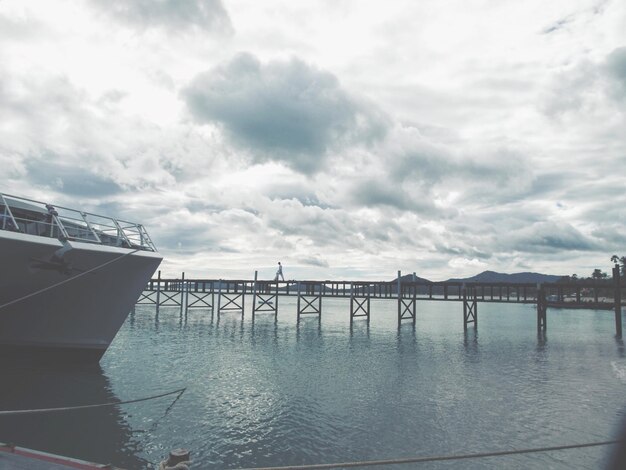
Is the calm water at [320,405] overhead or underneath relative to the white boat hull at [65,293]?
underneath

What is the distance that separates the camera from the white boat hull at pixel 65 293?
13.3 m

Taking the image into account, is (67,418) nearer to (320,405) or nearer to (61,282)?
(61,282)

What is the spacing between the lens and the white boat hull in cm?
1329

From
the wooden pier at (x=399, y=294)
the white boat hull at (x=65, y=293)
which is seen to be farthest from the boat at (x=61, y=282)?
the wooden pier at (x=399, y=294)

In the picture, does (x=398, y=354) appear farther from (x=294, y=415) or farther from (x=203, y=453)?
(x=203, y=453)

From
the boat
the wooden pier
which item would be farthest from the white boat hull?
the wooden pier

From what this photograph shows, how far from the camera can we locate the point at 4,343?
16188 millimetres

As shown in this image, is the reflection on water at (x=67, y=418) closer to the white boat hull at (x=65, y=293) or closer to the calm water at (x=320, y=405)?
the calm water at (x=320, y=405)

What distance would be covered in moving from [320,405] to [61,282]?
35.1 ft

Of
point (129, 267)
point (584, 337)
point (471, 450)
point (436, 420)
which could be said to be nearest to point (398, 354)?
point (436, 420)

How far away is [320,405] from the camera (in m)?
14.4

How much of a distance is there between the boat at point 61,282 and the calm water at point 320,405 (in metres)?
1.84

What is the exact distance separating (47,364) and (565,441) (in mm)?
19865

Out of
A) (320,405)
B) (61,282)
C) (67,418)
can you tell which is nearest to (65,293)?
(61,282)
